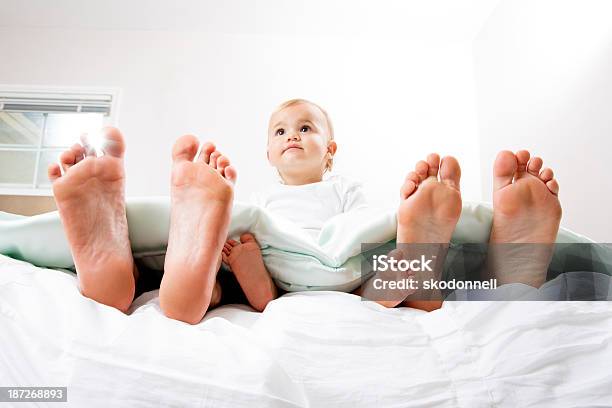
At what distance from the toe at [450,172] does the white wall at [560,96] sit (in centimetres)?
115

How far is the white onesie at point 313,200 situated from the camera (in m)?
1.38

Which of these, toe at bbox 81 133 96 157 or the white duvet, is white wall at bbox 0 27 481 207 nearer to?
toe at bbox 81 133 96 157

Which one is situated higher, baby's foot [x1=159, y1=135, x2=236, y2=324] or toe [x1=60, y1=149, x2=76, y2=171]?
toe [x1=60, y1=149, x2=76, y2=171]

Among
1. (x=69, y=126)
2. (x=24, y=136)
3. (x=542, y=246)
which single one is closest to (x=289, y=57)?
(x=69, y=126)

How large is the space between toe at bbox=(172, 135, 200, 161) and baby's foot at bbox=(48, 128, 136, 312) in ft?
0.28

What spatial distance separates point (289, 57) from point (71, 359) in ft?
8.95

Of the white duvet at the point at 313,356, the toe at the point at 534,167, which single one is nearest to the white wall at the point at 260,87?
the toe at the point at 534,167

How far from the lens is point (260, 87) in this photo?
2883 millimetres

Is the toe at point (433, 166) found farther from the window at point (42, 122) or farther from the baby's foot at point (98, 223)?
the window at point (42, 122)

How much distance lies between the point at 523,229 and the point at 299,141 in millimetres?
942

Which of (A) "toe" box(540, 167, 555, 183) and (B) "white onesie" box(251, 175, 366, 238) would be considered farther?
(B) "white onesie" box(251, 175, 366, 238)

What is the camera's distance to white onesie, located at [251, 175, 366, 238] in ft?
4.52

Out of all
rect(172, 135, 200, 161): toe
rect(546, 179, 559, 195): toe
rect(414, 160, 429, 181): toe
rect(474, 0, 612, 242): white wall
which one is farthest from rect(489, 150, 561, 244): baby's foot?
rect(474, 0, 612, 242): white wall

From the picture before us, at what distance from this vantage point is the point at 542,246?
735 mm
